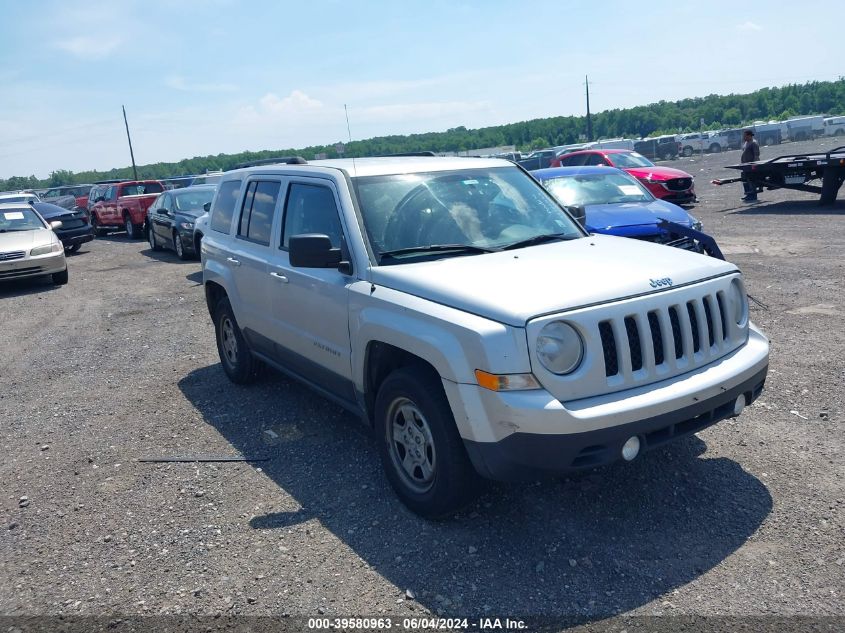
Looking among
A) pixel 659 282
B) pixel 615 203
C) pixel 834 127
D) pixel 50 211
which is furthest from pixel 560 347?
pixel 834 127

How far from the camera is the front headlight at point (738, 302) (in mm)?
4445

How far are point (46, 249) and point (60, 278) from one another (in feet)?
2.63

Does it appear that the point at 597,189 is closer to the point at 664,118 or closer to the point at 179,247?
the point at 179,247

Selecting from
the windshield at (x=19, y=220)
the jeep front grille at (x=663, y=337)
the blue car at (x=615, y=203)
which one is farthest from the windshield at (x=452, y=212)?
the windshield at (x=19, y=220)

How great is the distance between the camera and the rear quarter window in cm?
677

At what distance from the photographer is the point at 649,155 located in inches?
2191

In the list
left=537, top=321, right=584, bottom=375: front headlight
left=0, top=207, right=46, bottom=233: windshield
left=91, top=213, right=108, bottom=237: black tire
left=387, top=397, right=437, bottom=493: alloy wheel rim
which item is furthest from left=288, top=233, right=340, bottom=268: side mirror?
left=91, top=213, right=108, bottom=237: black tire

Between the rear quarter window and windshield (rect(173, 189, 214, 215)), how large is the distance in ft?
35.1

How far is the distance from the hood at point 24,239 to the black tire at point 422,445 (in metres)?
12.2

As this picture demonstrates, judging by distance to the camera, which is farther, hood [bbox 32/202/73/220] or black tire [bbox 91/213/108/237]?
black tire [bbox 91/213/108/237]

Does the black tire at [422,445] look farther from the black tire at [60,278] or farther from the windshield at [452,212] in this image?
the black tire at [60,278]

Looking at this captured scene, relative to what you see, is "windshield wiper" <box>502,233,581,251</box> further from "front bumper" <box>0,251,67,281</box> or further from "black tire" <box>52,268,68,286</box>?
"black tire" <box>52,268,68,286</box>

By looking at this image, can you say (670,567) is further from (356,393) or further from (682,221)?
(682,221)

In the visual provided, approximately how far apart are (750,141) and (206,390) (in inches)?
729
